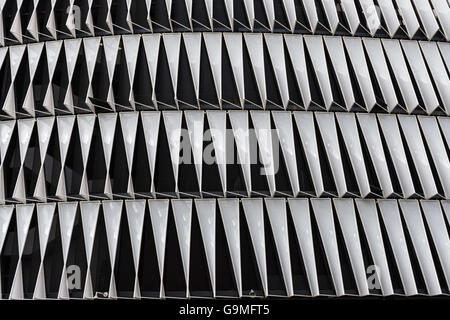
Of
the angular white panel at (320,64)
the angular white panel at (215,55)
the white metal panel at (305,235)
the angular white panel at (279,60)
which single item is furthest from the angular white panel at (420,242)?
the angular white panel at (215,55)

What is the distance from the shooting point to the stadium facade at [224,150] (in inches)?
959

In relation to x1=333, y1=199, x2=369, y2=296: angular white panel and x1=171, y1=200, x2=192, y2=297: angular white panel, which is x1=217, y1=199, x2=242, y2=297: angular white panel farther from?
x1=333, y1=199, x2=369, y2=296: angular white panel

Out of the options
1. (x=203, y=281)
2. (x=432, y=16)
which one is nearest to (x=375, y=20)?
(x=432, y=16)

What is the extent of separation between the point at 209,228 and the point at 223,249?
3.88ft

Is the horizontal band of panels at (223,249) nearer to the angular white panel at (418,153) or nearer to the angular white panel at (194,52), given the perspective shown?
the angular white panel at (418,153)

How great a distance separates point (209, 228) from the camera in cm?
2452

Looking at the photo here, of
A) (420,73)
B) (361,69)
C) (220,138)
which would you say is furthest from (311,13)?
(220,138)

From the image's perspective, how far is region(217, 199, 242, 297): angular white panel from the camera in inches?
934

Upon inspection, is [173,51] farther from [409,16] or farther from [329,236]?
[409,16]

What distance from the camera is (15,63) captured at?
94.1 ft

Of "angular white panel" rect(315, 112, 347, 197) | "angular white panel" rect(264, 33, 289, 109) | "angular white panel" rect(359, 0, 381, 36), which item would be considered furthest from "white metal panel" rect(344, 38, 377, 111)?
"angular white panel" rect(264, 33, 289, 109)

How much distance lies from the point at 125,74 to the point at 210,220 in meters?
9.02

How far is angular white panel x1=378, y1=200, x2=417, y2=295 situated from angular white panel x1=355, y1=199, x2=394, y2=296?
0.50 metres
